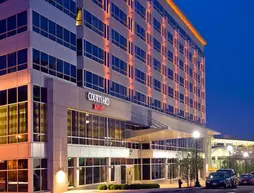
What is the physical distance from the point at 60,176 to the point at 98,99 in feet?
32.7

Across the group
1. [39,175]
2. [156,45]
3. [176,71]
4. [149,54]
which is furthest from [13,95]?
[176,71]

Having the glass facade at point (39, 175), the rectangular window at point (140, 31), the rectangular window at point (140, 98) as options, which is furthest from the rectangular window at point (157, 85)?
the glass facade at point (39, 175)

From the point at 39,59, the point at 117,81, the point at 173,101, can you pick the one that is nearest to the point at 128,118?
the point at 117,81

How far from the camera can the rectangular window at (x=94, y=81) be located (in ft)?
157

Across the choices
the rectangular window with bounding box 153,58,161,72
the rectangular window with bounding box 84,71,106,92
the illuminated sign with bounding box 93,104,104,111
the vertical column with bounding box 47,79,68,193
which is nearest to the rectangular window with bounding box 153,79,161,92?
the rectangular window with bounding box 153,58,161,72

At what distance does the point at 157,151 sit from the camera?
216 ft

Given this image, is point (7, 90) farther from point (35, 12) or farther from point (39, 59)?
Answer: point (35, 12)

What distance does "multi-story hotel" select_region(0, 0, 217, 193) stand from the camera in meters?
39.1

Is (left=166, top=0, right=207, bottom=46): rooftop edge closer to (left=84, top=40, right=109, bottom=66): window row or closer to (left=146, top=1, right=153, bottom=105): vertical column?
(left=146, top=1, right=153, bottom=105): vertical column

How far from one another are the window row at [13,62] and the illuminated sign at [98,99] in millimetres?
8269

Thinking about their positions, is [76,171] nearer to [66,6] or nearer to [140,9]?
[66,6]

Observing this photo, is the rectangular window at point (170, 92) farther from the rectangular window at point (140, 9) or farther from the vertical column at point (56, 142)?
the vertical column at point (56, 142)

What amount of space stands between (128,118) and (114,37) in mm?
8917

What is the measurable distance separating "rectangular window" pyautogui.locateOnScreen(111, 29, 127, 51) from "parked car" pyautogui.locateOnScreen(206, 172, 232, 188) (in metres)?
18.4
